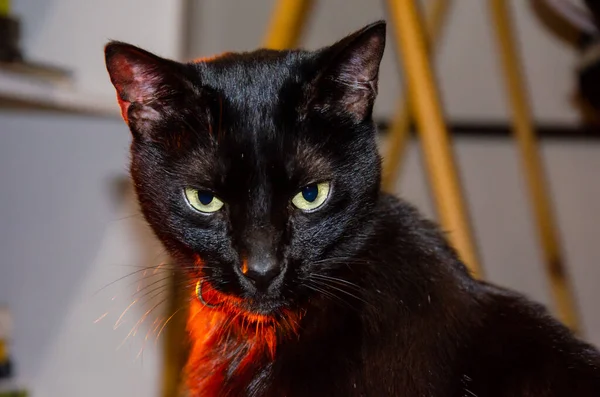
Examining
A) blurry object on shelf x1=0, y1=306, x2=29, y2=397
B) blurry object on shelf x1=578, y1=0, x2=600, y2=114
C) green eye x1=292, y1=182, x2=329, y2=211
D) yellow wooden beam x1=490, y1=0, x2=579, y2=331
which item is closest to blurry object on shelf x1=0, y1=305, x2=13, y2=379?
blurry object on shelf x1=0, y1=306, x2=29, y2=397

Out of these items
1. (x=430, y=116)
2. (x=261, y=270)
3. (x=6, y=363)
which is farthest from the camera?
(x=6, y=363)

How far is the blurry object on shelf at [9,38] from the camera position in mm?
1092

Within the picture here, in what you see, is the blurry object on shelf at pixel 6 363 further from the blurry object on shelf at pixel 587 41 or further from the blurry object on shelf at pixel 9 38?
the blurry object on shelf at pixel 587 41

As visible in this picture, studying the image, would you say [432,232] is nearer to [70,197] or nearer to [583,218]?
[70,197]

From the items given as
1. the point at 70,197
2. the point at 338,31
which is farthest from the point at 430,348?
the point at 338,31

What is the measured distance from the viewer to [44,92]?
1050 mm

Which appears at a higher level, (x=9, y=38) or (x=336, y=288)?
(x=9, y=38)

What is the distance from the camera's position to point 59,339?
1.28 meters

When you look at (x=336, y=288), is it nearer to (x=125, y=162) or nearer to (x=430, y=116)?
(x=430, y=116)

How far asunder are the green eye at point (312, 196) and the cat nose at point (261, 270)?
2.8 inches

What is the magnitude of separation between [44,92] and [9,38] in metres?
0.15

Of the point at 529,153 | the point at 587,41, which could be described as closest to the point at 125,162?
the point at 529,153

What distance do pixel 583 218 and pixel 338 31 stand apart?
0.82 metres

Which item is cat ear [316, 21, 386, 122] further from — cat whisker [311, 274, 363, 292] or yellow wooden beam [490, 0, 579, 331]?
yellow wooden beam [490, 0, 579, 331]
